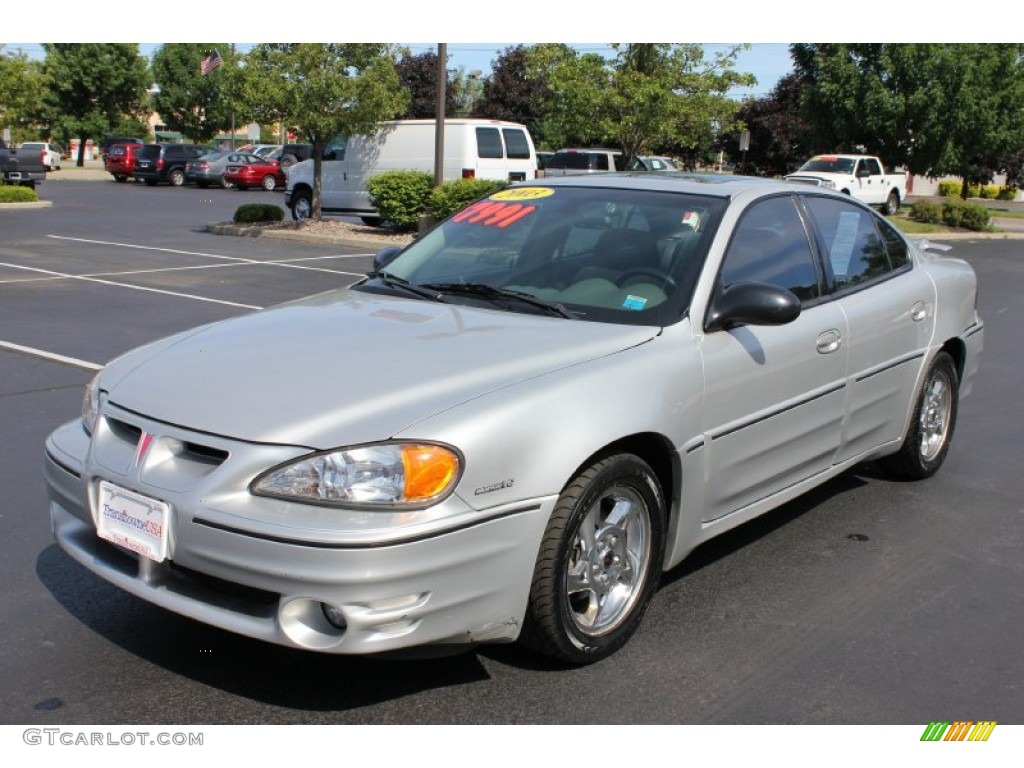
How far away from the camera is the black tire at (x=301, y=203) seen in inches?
921

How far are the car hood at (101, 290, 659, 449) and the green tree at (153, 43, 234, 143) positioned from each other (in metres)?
61.2

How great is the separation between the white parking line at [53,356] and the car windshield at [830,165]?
85.6 ft

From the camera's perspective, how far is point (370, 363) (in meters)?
3.58

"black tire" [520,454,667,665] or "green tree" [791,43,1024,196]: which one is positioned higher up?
"green tree" [791,43,1024,196]

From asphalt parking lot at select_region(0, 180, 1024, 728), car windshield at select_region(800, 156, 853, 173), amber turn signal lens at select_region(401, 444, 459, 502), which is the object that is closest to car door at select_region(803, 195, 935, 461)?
asphalt parking lot at select_region(0, 180, 1024, 728)

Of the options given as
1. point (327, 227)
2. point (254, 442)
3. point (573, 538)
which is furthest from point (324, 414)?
point (327, 227)

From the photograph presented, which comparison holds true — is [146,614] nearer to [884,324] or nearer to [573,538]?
[573,538]

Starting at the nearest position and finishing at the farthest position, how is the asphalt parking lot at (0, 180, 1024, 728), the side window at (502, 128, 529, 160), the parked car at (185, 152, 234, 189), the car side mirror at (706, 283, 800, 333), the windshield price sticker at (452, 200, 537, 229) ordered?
the asphalt parking lot at (0, 180, 1024, 728) < the car side mirror at (706, 283, 800, 333) < the windshield price sticker at (452, 200, 537, 229) < the side window at (502, 128, 529, 160) < the parked car at (185, 152, 234, 189)

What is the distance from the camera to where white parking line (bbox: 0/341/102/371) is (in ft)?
27.0

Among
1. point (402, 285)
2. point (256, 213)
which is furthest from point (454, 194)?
point (402, 285)

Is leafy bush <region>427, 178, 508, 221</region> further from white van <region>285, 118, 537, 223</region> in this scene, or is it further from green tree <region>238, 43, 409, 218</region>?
green tree <region>238, 43, 409, 218</region>

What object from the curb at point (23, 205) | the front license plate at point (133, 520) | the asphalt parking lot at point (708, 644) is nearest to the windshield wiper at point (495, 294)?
the asphalt parking lot at point (708, 644)

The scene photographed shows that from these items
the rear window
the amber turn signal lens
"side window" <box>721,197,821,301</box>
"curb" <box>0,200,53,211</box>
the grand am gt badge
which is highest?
the rear window

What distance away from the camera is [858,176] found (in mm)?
30750
